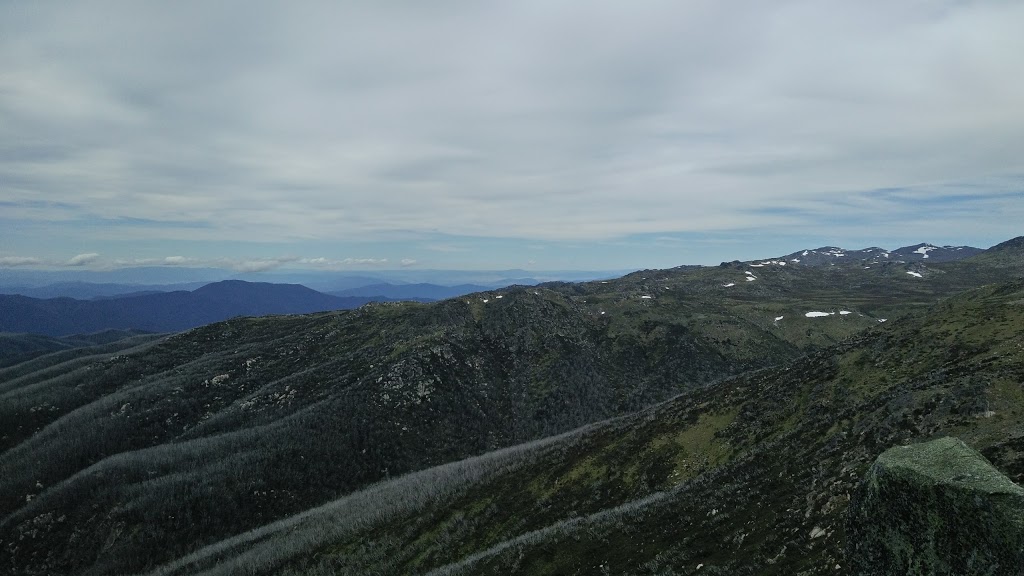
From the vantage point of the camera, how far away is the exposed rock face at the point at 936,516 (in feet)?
28.6

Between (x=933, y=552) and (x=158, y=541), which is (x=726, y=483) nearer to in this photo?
(x=933, y=552)

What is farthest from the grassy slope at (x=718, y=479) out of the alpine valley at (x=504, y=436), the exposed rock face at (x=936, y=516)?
the exposed rock face at (x=936, y=516)

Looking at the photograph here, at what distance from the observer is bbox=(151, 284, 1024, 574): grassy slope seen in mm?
23078

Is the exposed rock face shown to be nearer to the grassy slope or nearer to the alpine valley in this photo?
the grassy slope

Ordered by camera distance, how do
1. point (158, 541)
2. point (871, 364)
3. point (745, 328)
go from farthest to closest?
point (745, 328) < point (158, 541) < point (871, 364)

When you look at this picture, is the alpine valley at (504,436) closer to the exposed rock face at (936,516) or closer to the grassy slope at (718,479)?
the grassy slope at (718,479)

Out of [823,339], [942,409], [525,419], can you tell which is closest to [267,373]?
[525,419]

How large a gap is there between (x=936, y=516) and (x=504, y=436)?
12795cm

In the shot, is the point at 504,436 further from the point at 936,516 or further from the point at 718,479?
the point at 936,516

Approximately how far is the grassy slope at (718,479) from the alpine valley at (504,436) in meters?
0.24

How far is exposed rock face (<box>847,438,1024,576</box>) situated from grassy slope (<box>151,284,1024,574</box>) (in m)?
7.08

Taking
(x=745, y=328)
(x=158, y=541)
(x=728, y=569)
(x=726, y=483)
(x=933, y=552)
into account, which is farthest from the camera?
(x=745, y=328)

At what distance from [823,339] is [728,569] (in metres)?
166

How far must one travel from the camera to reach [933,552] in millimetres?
9484
